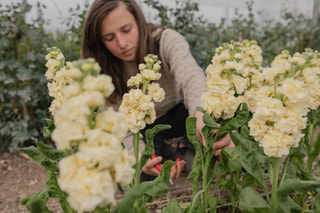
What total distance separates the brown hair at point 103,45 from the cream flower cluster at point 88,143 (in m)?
0.92

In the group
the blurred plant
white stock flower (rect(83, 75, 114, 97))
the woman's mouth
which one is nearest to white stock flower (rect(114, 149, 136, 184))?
white stock flower (rect(83, 75, 114, 97))

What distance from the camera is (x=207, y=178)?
1013 mm

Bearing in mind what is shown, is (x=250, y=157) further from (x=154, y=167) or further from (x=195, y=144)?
(x=154, y=167)

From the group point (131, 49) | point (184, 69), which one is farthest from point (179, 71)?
point (131, 49)

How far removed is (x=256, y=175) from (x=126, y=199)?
407 millimetres

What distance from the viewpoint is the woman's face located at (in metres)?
1.37

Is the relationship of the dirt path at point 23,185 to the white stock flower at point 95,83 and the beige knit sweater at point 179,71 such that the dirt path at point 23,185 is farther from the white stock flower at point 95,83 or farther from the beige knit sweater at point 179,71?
the white stock flower at point 95,83

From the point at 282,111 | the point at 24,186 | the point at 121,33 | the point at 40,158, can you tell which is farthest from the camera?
the point at 24,186

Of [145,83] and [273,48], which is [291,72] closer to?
[145,83]

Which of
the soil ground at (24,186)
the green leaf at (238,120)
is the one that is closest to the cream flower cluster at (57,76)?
the green leaf at (238,120)

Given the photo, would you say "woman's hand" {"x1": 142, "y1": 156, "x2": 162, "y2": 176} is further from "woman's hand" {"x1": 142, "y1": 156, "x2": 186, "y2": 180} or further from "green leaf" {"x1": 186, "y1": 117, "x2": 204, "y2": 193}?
"green leaf" {"x1": 186, "y1": 117, "x2": 204, "y2": 193}

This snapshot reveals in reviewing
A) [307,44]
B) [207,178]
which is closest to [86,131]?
[207,178]

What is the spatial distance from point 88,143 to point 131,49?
3.36 feet

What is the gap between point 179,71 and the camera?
144cm
